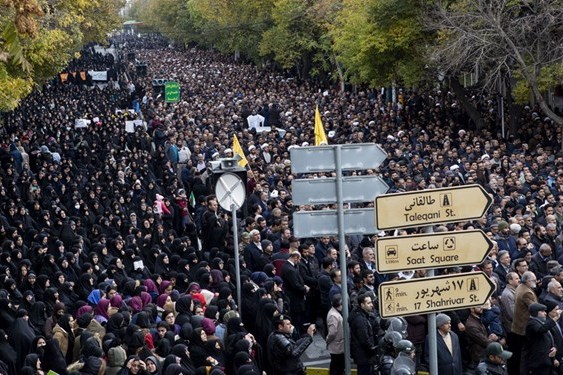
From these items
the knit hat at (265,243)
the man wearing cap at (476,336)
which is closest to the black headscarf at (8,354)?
the knit hat at (265,243)

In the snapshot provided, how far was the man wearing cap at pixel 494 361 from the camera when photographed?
10.3 meters

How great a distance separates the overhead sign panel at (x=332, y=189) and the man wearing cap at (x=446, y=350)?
1556 millimetres

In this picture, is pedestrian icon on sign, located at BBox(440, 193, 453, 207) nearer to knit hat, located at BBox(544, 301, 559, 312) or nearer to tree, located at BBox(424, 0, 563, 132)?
knit hat, located at BBox(544, 301, 559, 312)

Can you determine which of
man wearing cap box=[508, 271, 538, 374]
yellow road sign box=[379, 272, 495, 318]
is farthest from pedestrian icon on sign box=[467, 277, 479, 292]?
man wearing cap box=[508, 271, 538, 374]

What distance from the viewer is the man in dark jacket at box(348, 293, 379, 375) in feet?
38.9

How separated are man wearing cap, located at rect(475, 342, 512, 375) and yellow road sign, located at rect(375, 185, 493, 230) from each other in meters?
3.07

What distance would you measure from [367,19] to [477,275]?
29.2 meters

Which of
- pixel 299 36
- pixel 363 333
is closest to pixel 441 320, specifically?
pixel 363 333

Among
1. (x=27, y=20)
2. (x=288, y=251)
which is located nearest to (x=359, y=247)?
(x=288, y=251)

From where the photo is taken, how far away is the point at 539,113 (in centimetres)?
3553

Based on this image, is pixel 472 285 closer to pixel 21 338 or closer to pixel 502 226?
pixel 21 338

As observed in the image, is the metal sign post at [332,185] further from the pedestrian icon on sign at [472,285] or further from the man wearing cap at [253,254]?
the man wearing cap at [253,254]

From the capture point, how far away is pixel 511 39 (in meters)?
30.3

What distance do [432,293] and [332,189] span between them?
116 inches
